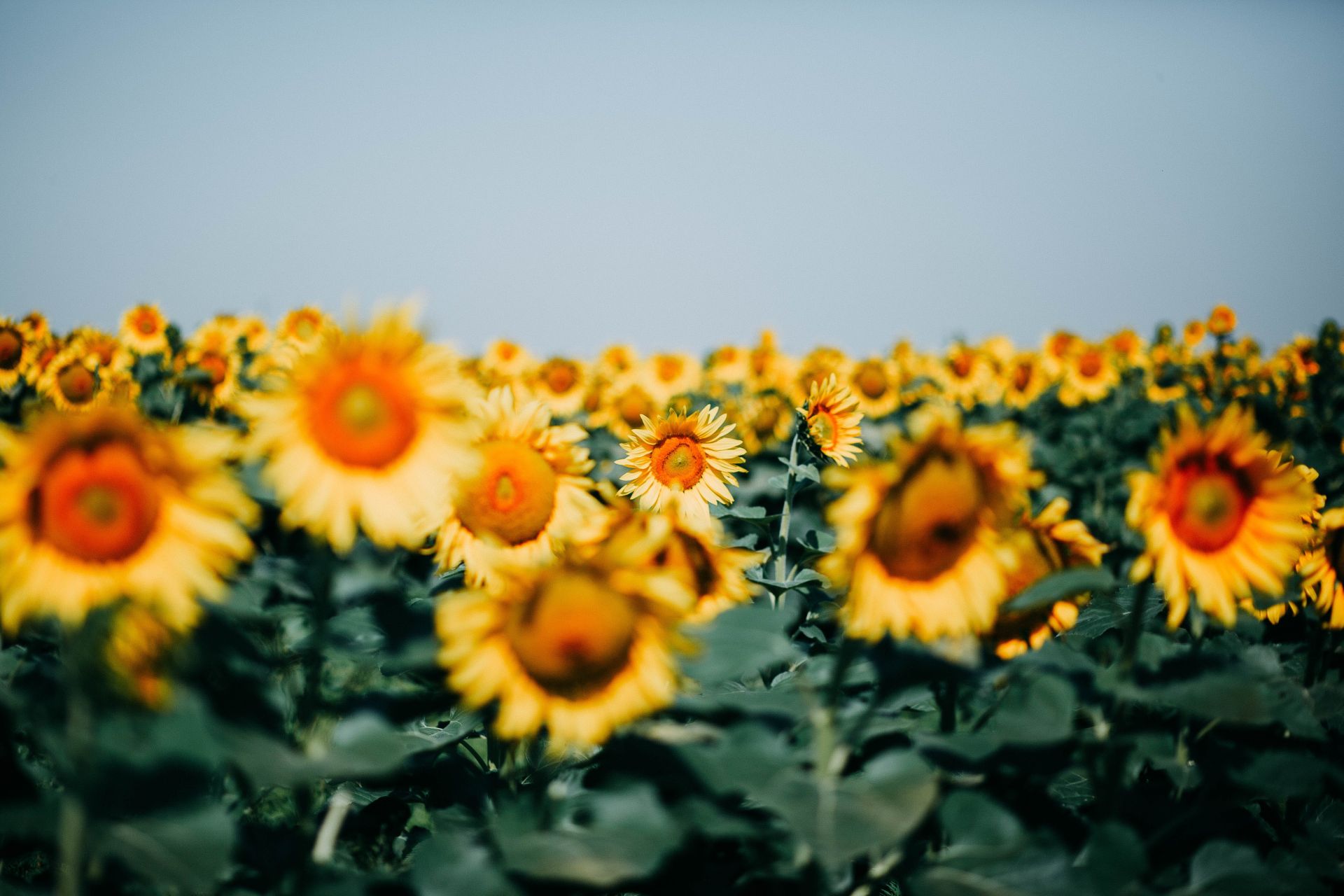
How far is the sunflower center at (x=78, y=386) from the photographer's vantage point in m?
5.81

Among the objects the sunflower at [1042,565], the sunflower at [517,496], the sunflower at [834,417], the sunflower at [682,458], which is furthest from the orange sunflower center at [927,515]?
the sunflower at [834,417]

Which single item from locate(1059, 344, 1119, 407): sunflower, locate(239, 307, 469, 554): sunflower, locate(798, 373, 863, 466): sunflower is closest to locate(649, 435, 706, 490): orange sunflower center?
locate(798, 373, 863, 466): sunflower

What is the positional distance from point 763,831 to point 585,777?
839 mm

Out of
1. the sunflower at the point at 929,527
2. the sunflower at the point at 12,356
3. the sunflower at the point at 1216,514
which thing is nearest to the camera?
Result: the sunflower at the point at 929,527

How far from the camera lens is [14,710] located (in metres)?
1.49

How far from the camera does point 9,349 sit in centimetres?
614

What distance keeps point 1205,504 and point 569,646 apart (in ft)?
4.66

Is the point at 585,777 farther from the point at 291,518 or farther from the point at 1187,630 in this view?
the point at 1187,630

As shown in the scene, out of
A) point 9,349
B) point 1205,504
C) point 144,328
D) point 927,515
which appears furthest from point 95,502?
point 144,328

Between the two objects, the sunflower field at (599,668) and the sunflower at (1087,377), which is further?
the sunflower at (1087,377)

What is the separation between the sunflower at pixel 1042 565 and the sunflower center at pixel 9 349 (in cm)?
692

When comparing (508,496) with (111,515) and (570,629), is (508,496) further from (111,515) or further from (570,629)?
(111,515)

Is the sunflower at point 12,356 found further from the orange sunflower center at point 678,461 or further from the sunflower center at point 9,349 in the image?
the orange sunflower center at point 678,461

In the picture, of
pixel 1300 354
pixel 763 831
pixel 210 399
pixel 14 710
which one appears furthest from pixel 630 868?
pixel 1300 354
